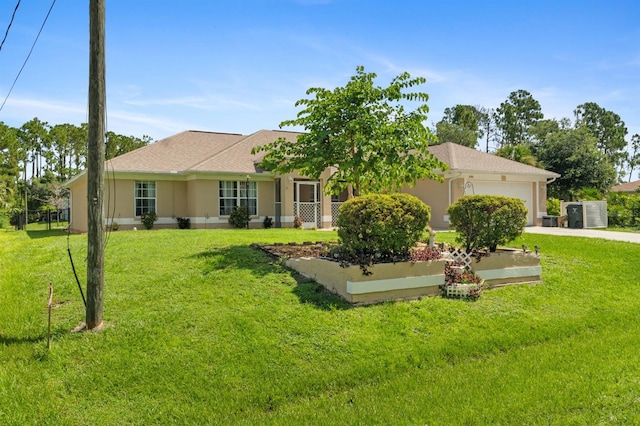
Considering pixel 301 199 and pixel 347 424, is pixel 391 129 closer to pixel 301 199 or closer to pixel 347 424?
pixel 347 424

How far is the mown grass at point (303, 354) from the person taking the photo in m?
3.95

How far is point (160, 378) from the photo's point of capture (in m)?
4.45

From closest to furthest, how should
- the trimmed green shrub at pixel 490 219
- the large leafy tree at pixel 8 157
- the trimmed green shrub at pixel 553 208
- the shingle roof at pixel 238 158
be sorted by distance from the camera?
the trimmed green shrub at pixel 490 219
the shingle roof at pixel 238 158
the trimmed green shrub at pixel 553 208
the large leafy tree at pixel 8 157

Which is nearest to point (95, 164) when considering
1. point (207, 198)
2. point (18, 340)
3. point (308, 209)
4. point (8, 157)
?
point (18, 340)

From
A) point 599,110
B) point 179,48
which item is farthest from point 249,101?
point 599,110

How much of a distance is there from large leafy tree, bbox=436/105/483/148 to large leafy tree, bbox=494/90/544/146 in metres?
4.45

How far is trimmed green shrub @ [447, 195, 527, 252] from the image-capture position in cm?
790

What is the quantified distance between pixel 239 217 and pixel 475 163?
12244mm

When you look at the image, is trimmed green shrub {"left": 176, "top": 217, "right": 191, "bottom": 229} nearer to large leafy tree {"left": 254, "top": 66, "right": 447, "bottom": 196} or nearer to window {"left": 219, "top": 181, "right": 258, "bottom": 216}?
window {"left": 219, "top": 181, "right": 258, "bottom": 216}

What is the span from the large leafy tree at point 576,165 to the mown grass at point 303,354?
953 inches

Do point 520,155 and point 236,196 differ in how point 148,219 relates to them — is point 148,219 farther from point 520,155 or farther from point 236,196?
point 520,155

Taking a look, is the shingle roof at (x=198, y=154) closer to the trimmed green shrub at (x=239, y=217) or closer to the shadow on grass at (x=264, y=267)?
the trimmed green shrub at (x=239, y=217)

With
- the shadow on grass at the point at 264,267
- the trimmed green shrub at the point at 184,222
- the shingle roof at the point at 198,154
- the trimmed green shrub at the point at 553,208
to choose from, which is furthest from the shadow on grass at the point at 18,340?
the trimmed green shrub at the point at 553,208

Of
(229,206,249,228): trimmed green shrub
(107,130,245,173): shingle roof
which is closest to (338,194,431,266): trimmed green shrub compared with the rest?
(229,206,249,228): trimmed green shrub
